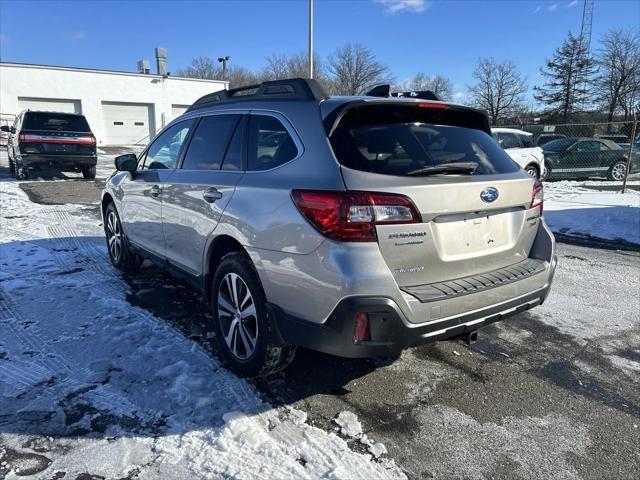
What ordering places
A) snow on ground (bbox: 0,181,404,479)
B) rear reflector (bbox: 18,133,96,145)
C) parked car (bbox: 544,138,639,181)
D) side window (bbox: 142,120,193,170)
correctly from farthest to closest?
parked car (bbox: 544,138,639,181) → rear reflector (bbox: 18,133,96,145) → side window (bbox: 142,120,193,170) → snow on ground (bbox: 0,181,404,479)

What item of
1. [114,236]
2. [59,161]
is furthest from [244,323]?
[59,161]

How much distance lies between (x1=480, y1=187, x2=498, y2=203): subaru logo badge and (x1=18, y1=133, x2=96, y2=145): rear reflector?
45.4 feet

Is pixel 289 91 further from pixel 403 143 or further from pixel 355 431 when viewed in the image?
pixel 355 431

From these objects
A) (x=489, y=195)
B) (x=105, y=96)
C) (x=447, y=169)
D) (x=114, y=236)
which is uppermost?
(x=105, y=96)

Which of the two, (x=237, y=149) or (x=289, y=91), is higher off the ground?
(x=289, y=91)

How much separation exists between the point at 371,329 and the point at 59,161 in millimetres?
13961

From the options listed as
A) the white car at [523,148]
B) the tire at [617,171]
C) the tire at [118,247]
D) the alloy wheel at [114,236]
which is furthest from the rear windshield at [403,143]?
the tire at [617,171]

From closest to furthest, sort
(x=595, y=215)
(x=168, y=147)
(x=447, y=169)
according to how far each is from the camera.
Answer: (x=447, y=169) → (x=168, y=147) → (x=595, y=215)

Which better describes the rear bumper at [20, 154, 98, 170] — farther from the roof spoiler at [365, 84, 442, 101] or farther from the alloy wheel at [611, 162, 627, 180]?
the alloy wheel at [611, 162, 627, 180]

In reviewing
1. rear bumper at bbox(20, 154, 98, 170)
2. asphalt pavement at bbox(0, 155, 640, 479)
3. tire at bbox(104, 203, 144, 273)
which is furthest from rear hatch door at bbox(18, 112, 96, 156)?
asphalt pavement at bbox(0, 155, 640, 479)

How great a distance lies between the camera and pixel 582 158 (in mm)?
16641

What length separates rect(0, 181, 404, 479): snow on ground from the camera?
7.72 ft

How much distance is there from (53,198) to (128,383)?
9387 mm

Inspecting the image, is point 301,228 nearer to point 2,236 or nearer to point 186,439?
point 186,439
